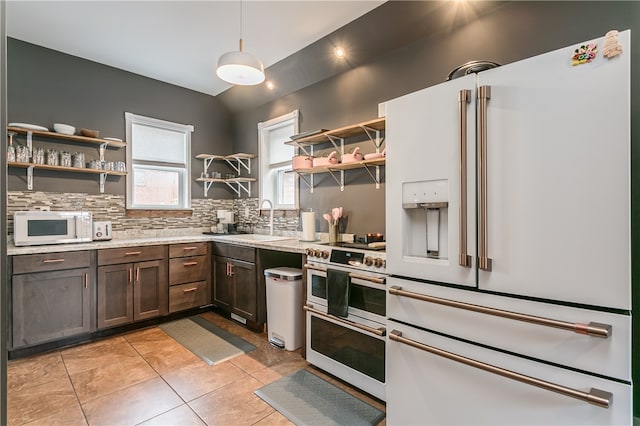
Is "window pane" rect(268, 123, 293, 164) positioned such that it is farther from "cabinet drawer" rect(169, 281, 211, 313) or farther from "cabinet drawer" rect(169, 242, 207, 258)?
"cabinet drawer" rect(169, 281, 211, 313)

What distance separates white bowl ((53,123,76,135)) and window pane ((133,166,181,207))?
0.78 m

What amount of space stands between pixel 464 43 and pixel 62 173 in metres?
4.11

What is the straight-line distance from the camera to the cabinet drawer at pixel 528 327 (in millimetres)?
1164

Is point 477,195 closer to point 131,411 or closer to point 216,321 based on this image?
point 131,411

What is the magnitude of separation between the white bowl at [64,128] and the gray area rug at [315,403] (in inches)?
128

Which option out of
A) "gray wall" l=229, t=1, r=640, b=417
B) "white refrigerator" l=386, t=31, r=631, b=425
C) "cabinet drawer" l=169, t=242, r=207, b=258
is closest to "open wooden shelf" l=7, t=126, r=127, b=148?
"cabinet drawer" l=169, t=242, r=207, b=258

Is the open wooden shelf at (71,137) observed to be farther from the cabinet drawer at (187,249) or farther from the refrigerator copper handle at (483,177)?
the refrigerator copper handle at (483,177)

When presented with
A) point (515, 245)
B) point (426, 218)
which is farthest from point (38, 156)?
point (515, 245)

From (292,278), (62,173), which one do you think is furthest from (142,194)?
(292,278)

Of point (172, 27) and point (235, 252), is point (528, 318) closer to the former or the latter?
point (235, 252)

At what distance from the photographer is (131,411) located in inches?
78.5

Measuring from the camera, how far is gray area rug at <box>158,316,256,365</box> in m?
2.77

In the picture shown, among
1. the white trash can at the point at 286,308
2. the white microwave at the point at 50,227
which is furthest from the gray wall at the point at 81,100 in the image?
the white trash can at the point at 286,308

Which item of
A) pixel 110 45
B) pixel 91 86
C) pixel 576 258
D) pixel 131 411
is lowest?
pixel 131 411
